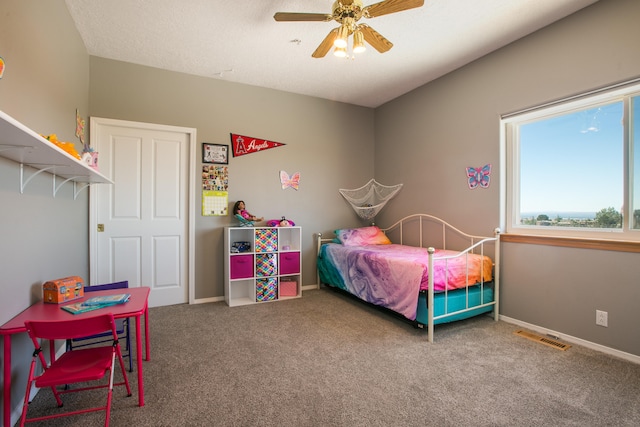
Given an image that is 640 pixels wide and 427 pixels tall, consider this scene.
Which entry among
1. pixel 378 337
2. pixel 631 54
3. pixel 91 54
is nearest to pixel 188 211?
pixel 91 54

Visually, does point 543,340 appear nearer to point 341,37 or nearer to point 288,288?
point 288,288

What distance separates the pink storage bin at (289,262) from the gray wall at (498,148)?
161cm

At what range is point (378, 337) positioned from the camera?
257 cm

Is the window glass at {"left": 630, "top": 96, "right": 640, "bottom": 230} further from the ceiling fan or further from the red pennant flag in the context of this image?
the red pennant flag

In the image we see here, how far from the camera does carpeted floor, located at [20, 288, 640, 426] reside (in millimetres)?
1576

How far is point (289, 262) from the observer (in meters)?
3.75

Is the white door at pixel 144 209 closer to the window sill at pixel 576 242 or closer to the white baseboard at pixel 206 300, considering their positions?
the white baseboard at pixel 206 300

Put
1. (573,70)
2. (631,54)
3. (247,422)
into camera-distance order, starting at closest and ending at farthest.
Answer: (247,422) < (631,54) < (573,70)

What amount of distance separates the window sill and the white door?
10.9ft

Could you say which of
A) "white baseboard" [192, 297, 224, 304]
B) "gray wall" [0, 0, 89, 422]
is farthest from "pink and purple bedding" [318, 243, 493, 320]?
"gray wall" [0, 0, 89, 422]

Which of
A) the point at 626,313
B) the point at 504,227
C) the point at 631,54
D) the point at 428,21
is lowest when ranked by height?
the point at 626,313

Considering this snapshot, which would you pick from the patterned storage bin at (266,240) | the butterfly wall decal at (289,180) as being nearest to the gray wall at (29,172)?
the patterned storage bin at (266,240)

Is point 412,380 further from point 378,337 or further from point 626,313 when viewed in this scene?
point 626,313

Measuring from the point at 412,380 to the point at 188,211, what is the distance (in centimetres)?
281
